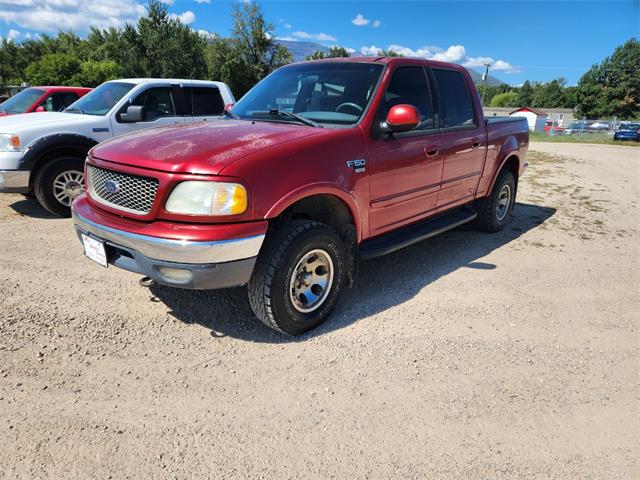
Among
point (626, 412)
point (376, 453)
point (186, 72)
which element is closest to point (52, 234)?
point (376, 453)

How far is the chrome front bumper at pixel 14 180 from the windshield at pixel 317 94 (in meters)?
3.16

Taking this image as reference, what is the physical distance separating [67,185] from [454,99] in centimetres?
499

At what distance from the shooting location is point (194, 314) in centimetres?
354

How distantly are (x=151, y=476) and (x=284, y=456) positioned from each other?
619mm

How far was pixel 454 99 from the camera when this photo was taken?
460cm

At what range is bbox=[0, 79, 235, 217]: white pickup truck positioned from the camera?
5.47 metres

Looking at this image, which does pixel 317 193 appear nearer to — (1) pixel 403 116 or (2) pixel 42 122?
(1) pixel 403 116

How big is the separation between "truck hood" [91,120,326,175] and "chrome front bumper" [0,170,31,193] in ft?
9.82

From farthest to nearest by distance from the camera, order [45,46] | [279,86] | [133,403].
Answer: [45,46]
[279,86]
[133,403]

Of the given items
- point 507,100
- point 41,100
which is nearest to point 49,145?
point 41,100

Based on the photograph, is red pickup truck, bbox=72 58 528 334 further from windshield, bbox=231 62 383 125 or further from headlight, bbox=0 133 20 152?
headlight, bbox=0 133 20 152

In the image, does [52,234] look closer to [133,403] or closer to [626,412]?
[133,403]

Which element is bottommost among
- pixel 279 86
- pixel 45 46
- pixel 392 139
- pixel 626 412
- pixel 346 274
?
pixel 626 412

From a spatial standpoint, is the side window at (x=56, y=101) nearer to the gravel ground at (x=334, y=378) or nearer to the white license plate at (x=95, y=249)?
the gravel ground at (x=334, y=378)
